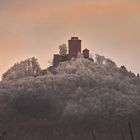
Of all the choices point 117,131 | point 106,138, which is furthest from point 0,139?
point 117,131

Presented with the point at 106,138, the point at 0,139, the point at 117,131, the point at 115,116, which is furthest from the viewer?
the point at 115,116

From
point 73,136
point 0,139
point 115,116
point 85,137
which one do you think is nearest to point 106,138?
point 85,137

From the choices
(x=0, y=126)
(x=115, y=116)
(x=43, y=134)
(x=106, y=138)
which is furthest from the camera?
(x=115, y=116)

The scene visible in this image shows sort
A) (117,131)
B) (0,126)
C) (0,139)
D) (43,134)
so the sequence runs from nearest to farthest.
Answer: (0,139) < (43,134) < (117,131) < (0,126)

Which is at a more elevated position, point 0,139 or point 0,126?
point 0,126

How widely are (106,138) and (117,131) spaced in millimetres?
22177

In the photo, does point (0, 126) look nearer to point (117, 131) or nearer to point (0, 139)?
point (117, 131)

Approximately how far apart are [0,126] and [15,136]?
1550 inches

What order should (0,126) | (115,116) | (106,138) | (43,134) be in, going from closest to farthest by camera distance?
(106,138)
(43,134)
(0,126)
(115,116)

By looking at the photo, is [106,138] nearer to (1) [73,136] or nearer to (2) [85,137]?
(2) [85,137]

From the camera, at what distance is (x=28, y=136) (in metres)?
140

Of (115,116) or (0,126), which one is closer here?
(0,126)

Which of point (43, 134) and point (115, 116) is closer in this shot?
point (43, 134)

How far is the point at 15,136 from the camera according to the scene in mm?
137750
